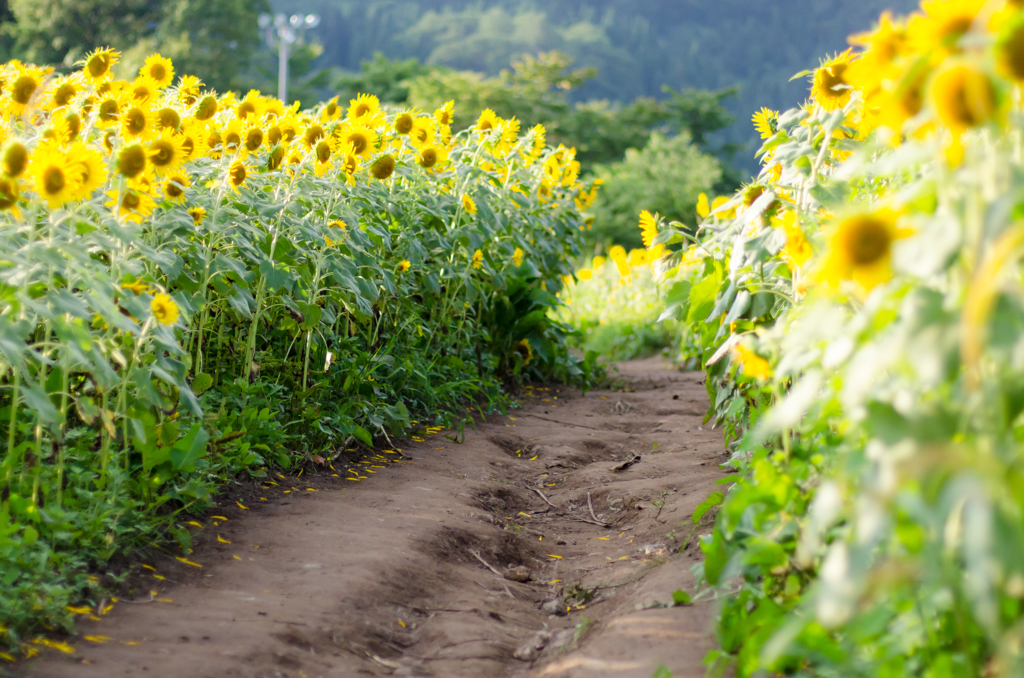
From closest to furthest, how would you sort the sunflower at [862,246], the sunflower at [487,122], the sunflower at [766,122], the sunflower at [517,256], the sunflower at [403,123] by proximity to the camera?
the sunflower at [862,246], the sunflower at [766,122], the sunflower at [403,123], the sunflower at [487,122], the sunflower at [517,256]

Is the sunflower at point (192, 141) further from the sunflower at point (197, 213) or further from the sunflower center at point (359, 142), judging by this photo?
the sunflower center at point (359, 142)

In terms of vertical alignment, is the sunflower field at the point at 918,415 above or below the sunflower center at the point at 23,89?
below

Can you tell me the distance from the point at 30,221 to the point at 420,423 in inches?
88.9

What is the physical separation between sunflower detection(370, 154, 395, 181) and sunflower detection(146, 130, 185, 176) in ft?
3.30

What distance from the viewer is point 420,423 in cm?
398

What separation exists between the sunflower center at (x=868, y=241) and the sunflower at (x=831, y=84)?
55.8 inches

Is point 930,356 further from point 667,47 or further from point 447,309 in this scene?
point 667,47

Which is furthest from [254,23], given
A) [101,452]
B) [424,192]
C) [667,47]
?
[667,47]

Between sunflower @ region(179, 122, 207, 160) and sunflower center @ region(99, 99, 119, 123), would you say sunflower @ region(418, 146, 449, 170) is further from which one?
sunflower center @ region(99, 99, 119, 123)

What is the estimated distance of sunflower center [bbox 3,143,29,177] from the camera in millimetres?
1869

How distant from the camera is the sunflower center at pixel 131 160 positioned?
2107mm

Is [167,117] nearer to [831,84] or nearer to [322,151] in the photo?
[322,151]

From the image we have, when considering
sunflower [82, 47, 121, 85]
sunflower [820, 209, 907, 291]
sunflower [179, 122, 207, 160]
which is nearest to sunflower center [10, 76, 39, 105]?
sunflower [82, 47, 121, 85]

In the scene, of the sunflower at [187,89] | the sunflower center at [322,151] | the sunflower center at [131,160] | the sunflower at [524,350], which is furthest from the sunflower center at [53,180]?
the sunflower at [524,350]
